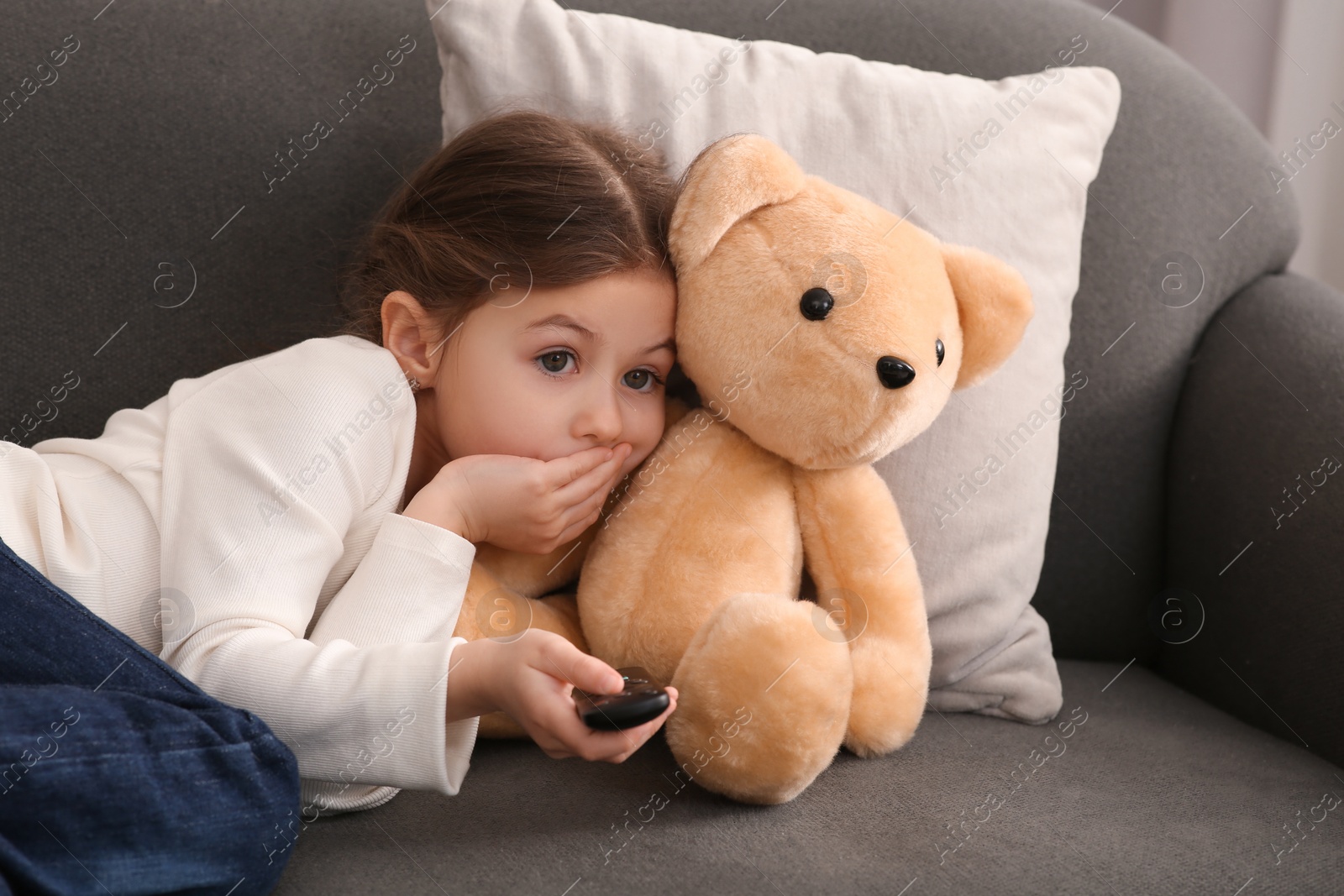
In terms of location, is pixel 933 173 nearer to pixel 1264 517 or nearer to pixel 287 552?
pixel 1264 517

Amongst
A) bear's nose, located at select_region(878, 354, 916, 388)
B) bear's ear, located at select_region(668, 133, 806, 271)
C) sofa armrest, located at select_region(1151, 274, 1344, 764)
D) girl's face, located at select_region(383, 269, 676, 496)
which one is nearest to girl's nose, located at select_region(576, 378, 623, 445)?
girl's face, located at select_region(383, 269, 676, 496)

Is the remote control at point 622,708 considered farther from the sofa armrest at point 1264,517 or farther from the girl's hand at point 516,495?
the sofa armrest at point 1264,517

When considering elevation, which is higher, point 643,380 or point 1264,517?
point 643,380

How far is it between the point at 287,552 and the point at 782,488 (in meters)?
0.40

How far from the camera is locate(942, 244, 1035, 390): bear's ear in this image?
838 millimetres

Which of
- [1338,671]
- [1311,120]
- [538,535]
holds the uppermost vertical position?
[1311,120]

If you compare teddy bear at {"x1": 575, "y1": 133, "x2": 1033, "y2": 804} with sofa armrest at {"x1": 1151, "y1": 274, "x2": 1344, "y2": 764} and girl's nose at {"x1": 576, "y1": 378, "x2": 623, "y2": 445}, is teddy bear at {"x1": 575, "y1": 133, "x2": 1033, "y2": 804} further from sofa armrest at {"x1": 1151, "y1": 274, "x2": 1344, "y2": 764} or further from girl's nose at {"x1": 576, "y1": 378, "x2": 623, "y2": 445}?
sofa armrest at {"x1": 1151, "y1": 274, "x2": 1344, "y2": 764}

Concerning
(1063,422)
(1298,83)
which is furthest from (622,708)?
(1298,83)

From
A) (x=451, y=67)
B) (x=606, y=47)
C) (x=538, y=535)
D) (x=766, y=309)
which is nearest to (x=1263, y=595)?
(x=766, y=309)

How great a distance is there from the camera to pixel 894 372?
74 cm

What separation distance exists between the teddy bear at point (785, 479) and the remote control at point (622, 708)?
0.38 ft

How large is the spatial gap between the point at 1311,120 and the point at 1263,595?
37.3 inches

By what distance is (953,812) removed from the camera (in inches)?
29.2

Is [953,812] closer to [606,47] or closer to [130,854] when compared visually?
[130,854]
